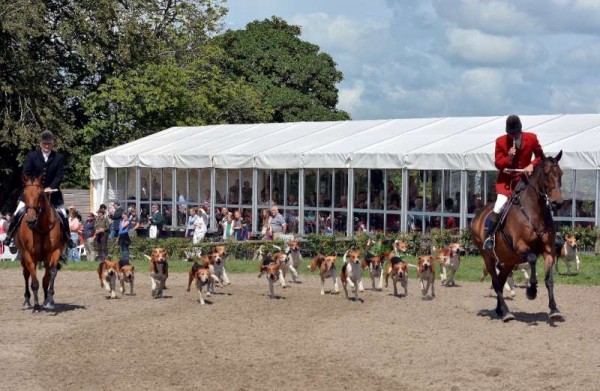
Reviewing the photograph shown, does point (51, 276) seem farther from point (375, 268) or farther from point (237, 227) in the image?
point (237, 227)

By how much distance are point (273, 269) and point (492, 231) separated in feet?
18.5

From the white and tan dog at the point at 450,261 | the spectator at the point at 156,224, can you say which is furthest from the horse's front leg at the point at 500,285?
the spectator at the point at 156,224

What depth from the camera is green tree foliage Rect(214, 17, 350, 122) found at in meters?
69.4

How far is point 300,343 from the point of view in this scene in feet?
48.1

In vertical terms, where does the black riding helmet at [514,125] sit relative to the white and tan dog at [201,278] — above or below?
above

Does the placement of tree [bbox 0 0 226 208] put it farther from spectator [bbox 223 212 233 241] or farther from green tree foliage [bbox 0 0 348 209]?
spectator [bbox 223 212 233 241]

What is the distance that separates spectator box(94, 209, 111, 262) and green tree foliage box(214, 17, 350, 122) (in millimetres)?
34220

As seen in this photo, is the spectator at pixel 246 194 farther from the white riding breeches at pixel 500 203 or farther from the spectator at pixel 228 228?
the white riding breeches at pixel 500 203

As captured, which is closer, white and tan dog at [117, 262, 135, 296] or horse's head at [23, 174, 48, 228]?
horse's head at [23, 174, 48, 228]

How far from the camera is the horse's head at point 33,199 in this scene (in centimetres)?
1817

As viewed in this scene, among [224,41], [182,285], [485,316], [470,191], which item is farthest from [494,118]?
[224,41]

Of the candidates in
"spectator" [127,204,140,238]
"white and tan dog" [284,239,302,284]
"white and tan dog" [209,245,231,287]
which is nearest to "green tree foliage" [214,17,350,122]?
"spectator" [127,204,140,238]

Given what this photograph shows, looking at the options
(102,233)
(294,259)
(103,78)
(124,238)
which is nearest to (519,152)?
(294,259)

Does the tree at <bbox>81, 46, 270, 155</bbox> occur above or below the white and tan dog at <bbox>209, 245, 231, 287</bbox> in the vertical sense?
above
